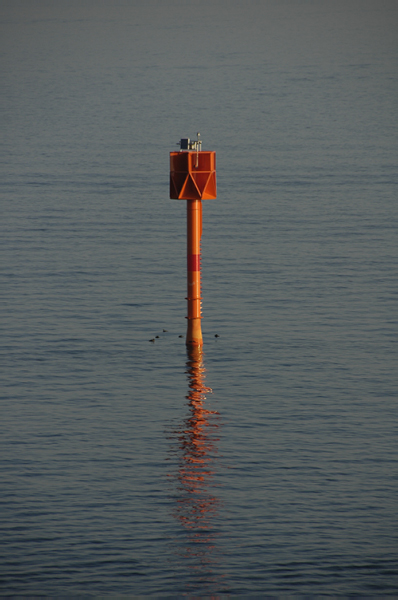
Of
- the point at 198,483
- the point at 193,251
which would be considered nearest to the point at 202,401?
the point at 193,251

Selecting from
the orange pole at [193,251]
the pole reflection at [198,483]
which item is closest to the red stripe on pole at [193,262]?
the orange pole at [193,251]

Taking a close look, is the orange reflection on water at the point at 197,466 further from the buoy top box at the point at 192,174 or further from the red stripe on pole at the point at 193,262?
the buoy top box at the point at 192,174

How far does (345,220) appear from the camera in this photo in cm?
10606

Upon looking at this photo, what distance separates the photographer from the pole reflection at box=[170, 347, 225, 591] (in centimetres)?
3206

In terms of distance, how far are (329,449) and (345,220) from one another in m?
66.3

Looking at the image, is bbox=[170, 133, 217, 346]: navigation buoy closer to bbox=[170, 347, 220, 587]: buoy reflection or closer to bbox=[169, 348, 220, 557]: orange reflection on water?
bbox=[169, 348, 220, 557]: orange reflection on water

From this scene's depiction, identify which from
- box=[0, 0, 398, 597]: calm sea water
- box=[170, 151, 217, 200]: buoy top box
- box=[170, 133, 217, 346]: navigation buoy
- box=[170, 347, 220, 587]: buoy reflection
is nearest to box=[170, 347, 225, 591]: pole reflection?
box=[170, 347, 220, 587]: buoy reflection

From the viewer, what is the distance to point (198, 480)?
38.7 meters

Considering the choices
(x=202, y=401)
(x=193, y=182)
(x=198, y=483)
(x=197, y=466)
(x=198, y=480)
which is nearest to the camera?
(x=198, y=483)

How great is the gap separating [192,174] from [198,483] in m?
20.7

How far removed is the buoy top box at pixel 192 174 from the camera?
174 feet

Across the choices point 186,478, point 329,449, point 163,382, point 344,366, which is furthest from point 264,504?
point 344,366

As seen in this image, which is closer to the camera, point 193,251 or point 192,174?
point 192,174

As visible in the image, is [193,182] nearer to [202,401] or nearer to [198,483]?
[202,401]
